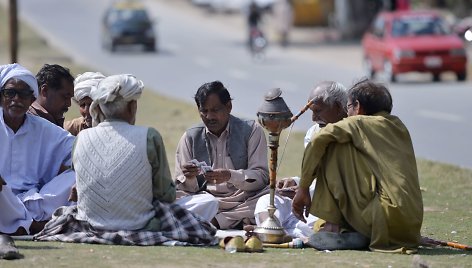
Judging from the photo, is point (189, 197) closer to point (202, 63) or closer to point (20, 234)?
point (20, 234)

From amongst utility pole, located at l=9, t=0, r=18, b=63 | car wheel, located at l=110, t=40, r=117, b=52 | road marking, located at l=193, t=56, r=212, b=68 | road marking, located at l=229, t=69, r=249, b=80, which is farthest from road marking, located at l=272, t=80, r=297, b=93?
car wheel, located at l=110, t=40, r=117, b=52

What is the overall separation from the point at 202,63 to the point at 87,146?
33.1m

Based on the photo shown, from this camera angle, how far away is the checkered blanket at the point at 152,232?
8.48 m

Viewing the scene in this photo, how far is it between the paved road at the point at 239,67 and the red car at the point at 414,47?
1.59ft

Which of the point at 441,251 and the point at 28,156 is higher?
the point at 28,156

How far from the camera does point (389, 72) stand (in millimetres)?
31297

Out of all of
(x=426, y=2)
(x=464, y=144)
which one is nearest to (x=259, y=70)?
(x=464, y=144)

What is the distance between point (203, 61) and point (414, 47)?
1296cm

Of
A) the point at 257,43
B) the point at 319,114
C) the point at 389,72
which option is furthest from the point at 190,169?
the point at 257,43

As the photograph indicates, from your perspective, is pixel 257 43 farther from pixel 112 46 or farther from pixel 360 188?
pixel 360 188

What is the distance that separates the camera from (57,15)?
68125mm

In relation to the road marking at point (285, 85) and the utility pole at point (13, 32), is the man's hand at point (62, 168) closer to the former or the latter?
the utility pole at point (13, 32)

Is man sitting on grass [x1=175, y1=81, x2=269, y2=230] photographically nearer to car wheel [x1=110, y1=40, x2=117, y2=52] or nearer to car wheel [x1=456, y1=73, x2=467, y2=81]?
car wheel [x1=456, y1=73, x2=467, y2=81]

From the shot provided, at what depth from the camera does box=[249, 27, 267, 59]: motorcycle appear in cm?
4172
